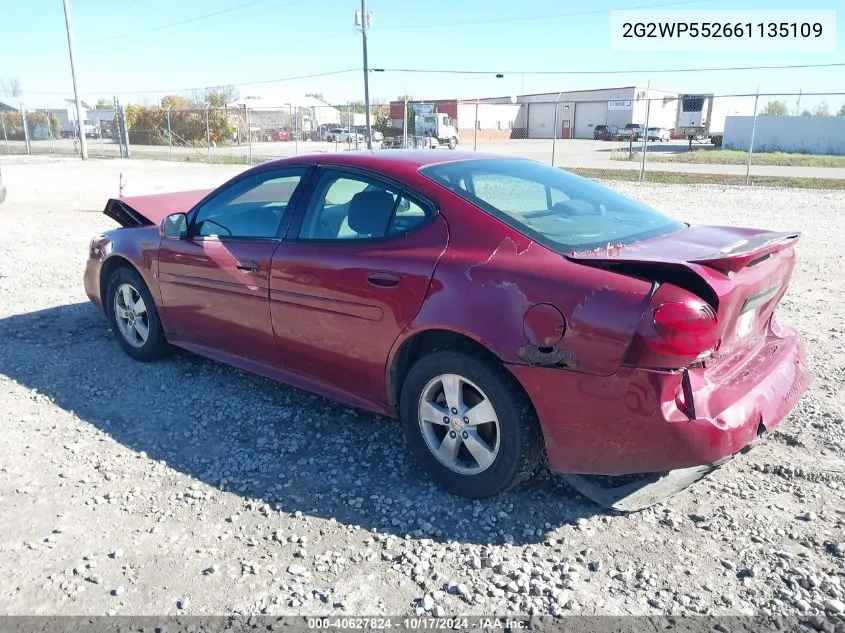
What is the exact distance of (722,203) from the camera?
46.8 ft

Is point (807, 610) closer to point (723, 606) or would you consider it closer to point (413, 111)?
point (723, 606)

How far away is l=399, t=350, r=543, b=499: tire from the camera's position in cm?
294

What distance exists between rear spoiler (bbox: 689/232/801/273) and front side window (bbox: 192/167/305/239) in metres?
2.32

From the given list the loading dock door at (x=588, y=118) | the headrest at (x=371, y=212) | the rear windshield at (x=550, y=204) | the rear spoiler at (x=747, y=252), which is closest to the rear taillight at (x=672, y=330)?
the rear spoiler at (x=747, y=252)

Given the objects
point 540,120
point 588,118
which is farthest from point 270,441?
point 540,120

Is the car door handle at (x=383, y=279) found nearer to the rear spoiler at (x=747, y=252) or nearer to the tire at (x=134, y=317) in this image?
the rear spoiler at (x=747, y=252)

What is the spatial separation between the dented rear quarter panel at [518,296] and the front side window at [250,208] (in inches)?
48.0

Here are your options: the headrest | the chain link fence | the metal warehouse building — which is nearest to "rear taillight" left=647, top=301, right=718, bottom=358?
the headrest

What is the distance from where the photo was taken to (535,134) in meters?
62.0

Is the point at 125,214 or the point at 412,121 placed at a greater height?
the point at 412,121

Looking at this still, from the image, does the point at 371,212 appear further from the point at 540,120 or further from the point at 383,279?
the point at 540,120

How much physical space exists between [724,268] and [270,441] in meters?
2.53

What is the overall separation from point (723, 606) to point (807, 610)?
29 centimetres

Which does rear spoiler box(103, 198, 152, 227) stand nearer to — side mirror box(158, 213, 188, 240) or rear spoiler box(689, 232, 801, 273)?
side mirror box(158, 213, 188, 240)
